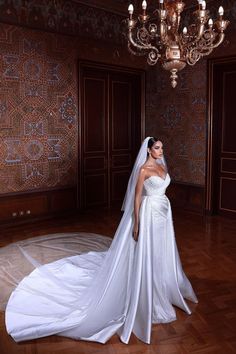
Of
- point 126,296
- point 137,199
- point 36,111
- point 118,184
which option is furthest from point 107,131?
point 126,296

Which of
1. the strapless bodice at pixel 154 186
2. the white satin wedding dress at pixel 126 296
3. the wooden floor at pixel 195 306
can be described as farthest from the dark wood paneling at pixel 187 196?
the strapless bodice at pixel 154 186

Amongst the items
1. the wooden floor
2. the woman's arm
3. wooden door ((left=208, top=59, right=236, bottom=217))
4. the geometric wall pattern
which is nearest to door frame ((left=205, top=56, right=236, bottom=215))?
wooden door ((left=208, top=59, right=236, bottom=217))

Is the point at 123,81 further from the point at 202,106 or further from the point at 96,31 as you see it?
the point at 202,106

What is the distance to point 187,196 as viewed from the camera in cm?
671

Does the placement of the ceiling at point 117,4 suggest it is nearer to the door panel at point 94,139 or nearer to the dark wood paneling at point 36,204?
the door panel at point 94,139

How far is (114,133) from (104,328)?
15.8 feet

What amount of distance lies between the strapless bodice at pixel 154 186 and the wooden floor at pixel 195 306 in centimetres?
98

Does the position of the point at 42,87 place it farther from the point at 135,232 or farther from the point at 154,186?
the point at 135,232

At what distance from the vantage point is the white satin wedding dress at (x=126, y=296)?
261cm

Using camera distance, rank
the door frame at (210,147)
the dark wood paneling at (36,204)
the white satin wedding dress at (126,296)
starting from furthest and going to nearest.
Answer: the door frame at (210,147) < the dark wood paneling at (36,204) < the white satin wedding dress at (126,296)

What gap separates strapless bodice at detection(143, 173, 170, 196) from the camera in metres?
2.80

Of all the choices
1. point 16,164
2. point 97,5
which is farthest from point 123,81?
point 16,164

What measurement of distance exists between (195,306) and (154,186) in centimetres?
108

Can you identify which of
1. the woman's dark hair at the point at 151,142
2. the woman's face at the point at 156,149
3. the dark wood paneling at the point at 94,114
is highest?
the dark wood paneling at the point at 94,114
